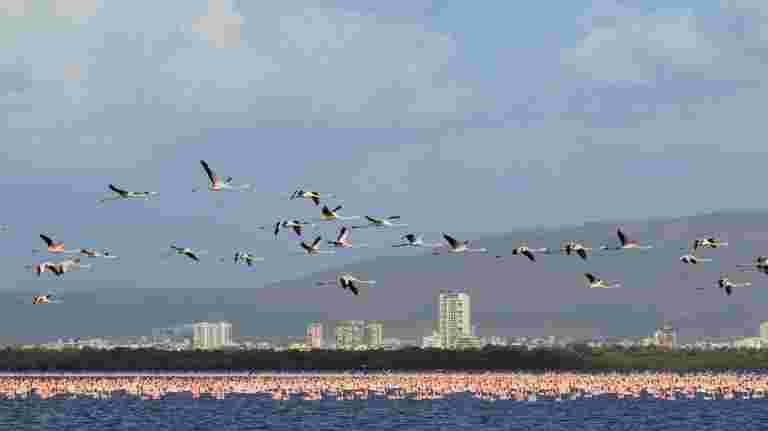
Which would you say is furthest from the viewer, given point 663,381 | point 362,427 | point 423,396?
point 663,381

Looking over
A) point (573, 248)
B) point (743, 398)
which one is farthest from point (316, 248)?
point (743, 398)

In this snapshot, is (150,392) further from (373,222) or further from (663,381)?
(373,222)

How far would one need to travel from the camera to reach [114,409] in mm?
125625

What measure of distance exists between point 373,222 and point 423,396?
6079 cm

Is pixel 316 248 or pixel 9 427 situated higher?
pixel 316 248

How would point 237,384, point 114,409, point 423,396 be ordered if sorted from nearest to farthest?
point 114,409, point 423,396, point 237,384

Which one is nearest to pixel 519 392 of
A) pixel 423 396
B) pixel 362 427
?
pixel 423 396

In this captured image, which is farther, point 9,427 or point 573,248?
point 9,427

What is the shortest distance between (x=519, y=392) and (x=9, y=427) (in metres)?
51.5

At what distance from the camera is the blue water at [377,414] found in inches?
4257

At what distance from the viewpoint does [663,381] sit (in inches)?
6826

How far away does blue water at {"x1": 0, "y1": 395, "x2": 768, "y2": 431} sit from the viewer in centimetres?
10812

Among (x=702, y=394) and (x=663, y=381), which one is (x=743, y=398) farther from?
(x=663, y=381)

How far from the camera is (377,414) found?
4660 inches
